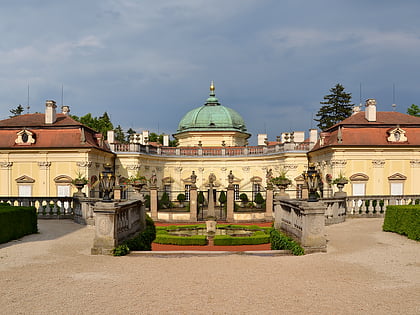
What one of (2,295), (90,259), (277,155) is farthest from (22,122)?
(2,295)

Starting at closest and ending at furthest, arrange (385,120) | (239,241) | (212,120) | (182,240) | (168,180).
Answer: (239,241)
(182,240)
(385,120)
(168,180)
(212,120)

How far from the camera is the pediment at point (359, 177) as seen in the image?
32.7 meters

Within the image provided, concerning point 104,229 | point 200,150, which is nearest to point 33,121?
point 200,150

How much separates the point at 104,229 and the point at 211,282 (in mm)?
4324

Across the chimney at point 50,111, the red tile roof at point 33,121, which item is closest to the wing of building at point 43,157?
the chimney at point 50,111

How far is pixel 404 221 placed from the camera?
13773mm

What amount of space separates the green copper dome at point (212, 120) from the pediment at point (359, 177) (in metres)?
19.5

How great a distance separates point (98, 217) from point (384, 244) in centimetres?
939

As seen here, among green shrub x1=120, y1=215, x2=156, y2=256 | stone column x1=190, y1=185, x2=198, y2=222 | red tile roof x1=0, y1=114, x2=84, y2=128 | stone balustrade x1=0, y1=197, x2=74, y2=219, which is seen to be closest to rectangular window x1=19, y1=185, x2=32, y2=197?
red tile roof x1=0, y1=114, x2=84, y2=128

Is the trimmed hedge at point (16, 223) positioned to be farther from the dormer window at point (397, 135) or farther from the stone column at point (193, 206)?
the dormer window at point (397, 135)

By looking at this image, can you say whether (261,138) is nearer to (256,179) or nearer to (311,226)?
(256,179)

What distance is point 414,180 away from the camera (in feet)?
108

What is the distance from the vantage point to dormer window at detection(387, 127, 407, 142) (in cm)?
3244

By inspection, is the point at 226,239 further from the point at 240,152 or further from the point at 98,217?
the point at 240,152
